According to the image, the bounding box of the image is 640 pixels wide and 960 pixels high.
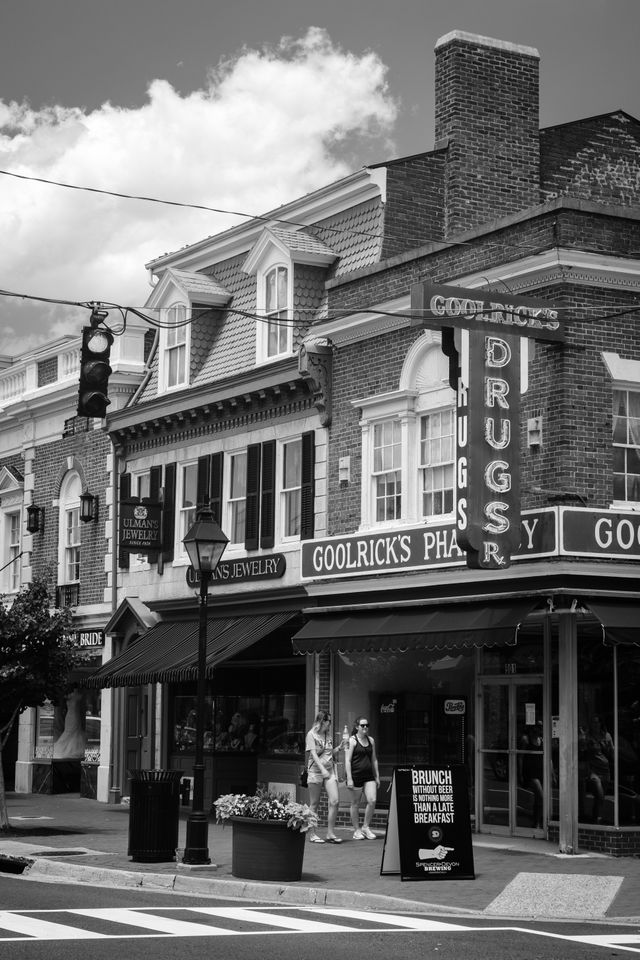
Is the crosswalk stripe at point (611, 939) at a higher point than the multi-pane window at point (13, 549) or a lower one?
lower

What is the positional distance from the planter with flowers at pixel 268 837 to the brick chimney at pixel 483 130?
36.5 ft

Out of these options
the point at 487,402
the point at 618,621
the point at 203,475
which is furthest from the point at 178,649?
the point at 618,621

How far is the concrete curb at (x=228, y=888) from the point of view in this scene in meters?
14.2

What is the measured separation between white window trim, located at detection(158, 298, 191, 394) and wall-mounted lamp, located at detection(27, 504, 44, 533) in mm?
5582

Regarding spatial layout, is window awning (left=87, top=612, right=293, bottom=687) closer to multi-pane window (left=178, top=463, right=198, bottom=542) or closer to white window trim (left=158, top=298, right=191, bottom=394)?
multi-pane window (left=178, top=463, right=198, bottom=542)

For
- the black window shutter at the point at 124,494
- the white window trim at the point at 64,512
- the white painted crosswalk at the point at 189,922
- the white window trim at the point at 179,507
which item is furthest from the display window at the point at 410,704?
the white window trim at the point at 64,512

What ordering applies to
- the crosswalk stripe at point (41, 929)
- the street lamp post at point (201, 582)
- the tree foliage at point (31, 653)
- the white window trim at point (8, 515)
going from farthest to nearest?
the white window trim at point (8, 515) → the tree foliage at point (31, 653) → the street lamp post at point (201, 582) → the crosswalk stripe at point (41, 929)

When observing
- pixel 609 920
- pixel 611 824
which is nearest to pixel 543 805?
pixel 611 824

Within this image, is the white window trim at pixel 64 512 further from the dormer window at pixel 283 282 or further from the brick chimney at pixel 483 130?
the brick chimney at pixel 483 130

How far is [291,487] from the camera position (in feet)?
80.3

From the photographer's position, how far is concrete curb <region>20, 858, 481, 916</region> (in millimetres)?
14234

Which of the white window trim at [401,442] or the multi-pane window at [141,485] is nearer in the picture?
the white window trim at [401,442]

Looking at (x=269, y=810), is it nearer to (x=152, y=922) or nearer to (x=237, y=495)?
(x=152, y=922)

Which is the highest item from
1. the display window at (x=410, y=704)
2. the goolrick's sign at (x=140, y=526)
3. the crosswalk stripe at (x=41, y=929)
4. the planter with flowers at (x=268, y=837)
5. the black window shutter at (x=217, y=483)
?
the black window shutter at (x=217, y=483)
